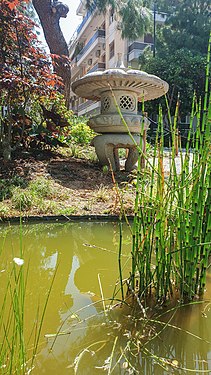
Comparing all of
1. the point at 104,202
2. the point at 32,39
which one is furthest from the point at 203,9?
the point at 104,202

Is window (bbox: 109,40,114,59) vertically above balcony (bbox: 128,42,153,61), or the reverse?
window (bbox: 109,40,114,59)

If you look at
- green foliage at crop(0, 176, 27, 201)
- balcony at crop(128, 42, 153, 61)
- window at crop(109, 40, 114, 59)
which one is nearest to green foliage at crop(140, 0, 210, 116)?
balcony at crop(128, 42, 153, 61)

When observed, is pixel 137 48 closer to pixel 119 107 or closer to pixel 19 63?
pixel 119 107

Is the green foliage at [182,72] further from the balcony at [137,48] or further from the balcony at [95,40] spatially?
the balcony at [95,40]

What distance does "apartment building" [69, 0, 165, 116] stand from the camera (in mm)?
14789

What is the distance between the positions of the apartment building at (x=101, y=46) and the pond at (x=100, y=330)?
12.3 meters

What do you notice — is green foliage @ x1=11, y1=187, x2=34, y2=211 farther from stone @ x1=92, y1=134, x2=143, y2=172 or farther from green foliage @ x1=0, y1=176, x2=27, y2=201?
stone @ x1=92, y1=134, x2=143, y2=172

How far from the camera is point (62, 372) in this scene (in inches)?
30.5

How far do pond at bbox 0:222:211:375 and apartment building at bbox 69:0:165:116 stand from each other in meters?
12.3

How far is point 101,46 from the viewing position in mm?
18359

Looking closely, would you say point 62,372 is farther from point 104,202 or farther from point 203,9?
point 203,9

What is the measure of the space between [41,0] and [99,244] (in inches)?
215

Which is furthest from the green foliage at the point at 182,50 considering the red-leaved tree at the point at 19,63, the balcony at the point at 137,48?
the red-leaved tree at the point at 19,63

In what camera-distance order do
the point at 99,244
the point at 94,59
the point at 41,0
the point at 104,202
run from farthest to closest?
1. the point at 94,59
2. the point at 41,0
3. the point at 104,202
4. the point at 99,244
